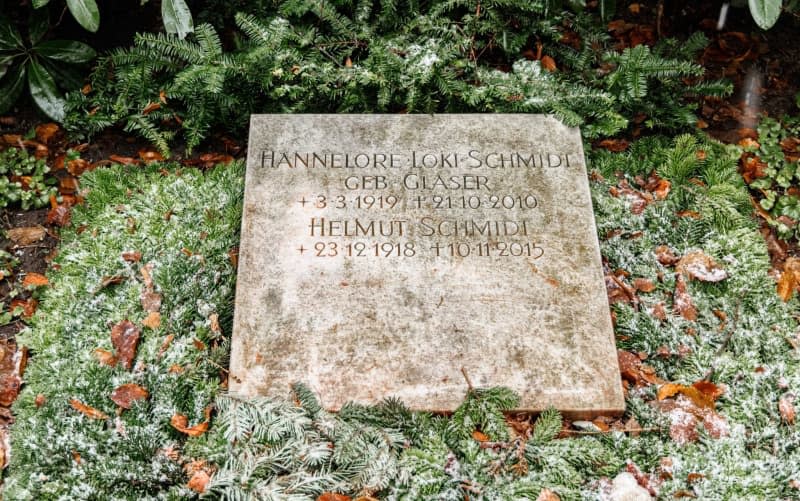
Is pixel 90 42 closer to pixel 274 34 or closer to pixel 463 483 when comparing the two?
pixel 274 34

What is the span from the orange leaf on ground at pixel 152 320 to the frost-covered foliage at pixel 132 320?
0.02m

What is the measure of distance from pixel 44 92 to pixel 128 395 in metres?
2.22

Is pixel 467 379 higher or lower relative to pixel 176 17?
lower

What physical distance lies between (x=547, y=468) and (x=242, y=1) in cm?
362

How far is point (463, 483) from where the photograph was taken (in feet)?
8.91

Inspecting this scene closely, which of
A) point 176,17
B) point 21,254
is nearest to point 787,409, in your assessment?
point 176,17

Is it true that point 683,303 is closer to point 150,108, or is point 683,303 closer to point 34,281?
point 150,108

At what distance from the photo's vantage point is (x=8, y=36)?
3920 mm

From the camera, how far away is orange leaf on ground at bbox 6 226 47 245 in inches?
148

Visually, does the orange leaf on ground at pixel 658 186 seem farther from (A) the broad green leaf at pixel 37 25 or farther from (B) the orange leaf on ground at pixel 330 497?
(A) the broad green leaf at pixel 37 25

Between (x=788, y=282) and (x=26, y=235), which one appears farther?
(x=26, y=235)

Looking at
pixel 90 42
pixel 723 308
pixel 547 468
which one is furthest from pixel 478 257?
pixel 90 42

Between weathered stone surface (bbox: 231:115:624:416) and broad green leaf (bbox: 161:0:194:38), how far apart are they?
636 mm

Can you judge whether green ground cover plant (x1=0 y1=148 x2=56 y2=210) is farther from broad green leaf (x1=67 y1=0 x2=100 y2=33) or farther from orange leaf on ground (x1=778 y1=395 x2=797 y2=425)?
orange leaf on ground (x1=778 y1=395 x2=797 y2=425)
